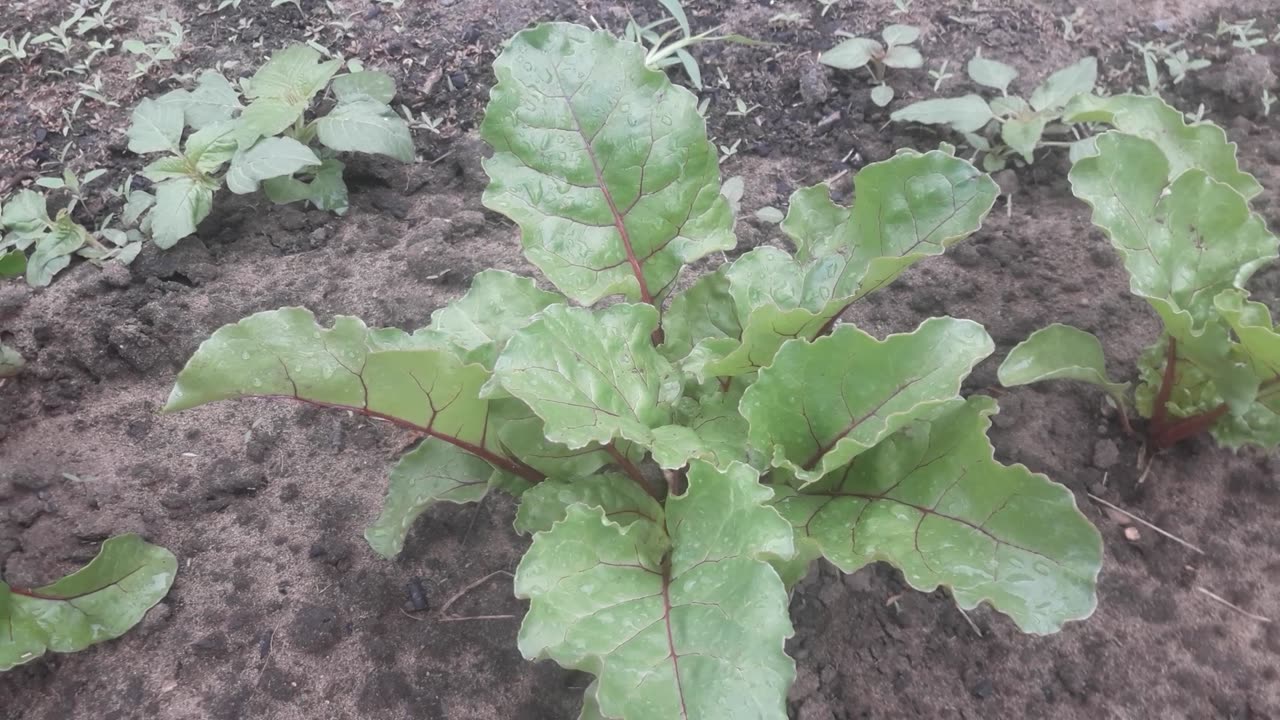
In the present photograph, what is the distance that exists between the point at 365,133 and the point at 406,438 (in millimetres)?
915

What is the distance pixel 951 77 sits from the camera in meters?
2.71

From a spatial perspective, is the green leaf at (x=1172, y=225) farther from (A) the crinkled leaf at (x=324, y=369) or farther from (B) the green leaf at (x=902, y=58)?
(A) the crinkled leaf at (x=324, y=369)

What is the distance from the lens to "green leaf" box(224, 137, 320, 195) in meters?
2.31

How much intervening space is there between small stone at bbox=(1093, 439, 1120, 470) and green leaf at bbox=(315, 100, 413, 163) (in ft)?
6.42

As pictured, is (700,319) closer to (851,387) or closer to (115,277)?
(851,387)

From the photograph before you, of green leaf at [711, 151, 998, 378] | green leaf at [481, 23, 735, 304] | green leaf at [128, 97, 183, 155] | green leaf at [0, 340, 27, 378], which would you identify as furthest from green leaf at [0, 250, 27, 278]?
green leaf at [711, 151, 998, 378]

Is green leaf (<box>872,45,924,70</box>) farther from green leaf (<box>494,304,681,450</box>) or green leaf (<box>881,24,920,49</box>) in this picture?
green leaf (<box>494,304,681,450</box>)

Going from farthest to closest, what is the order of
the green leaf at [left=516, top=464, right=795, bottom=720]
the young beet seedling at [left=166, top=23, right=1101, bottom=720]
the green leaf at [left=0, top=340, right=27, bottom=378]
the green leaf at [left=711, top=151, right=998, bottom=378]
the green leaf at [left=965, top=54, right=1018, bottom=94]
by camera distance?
the green leaf at [left=965, top=54, right=1018, bottom=94], the green leaf at [left=0, top=340, right=27, bottom=378], the green leaf at [left=711, top=151, right=998, bottom=378], the young beet seedling at [left=166, top=23, right=1101, bottom=720], the green leaf at [left=516, top=464, right=795, bottom=720]

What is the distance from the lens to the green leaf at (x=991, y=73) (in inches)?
99.7

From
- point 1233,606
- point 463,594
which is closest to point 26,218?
point 463,594

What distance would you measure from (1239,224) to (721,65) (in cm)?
159

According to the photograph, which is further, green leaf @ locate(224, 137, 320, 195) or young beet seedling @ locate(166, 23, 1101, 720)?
green leaf @ locate(224, 137, 320, 195)

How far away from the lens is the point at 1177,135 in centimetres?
194

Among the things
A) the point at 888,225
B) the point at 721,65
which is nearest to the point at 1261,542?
the point at 888,225
